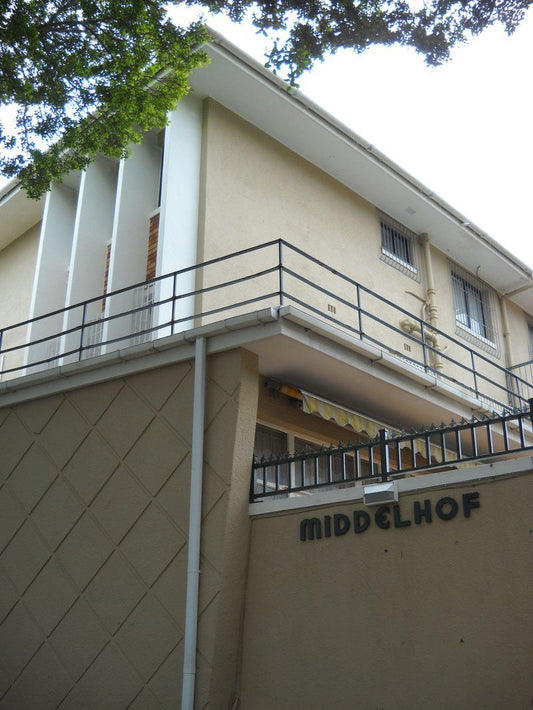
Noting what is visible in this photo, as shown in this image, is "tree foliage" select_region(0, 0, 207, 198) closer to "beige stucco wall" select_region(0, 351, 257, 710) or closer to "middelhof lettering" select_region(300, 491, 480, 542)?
"beige stucco wall" select_region(0, 351, 257, 710)

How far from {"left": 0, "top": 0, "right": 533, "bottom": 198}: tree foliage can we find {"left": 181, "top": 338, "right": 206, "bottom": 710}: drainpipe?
12.4 feet

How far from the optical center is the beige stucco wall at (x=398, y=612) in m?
7.23

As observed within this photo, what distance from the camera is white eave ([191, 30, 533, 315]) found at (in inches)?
503

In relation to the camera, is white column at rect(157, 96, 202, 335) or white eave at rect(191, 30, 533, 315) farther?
white eave at rect(191, 30, 533, 315)

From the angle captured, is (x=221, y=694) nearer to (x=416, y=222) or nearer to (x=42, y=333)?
(x=42, y=333)

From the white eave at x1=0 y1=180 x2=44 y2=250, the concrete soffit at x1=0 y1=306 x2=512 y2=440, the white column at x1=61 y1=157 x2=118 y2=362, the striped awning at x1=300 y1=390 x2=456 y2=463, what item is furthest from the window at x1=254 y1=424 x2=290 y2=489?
the white eave at x1=0 y1=180 x2=44 y2=250

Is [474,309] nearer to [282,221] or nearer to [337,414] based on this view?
[282,221]

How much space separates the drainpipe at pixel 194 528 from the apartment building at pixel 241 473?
0.03 meters

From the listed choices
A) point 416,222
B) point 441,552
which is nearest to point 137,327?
point 441,552

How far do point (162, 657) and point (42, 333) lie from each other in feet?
Result: 24.3

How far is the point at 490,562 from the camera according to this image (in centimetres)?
752

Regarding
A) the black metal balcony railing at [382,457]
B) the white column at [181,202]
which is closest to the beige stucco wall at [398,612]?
the black metal balcony railing at [382,457]

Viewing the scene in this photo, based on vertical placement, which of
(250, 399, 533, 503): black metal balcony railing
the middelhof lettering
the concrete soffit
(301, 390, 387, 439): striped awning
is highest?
the concrete soffit

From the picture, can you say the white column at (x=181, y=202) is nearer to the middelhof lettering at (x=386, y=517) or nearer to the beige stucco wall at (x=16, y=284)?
the middelhof lettering at (x=386, y=517)
